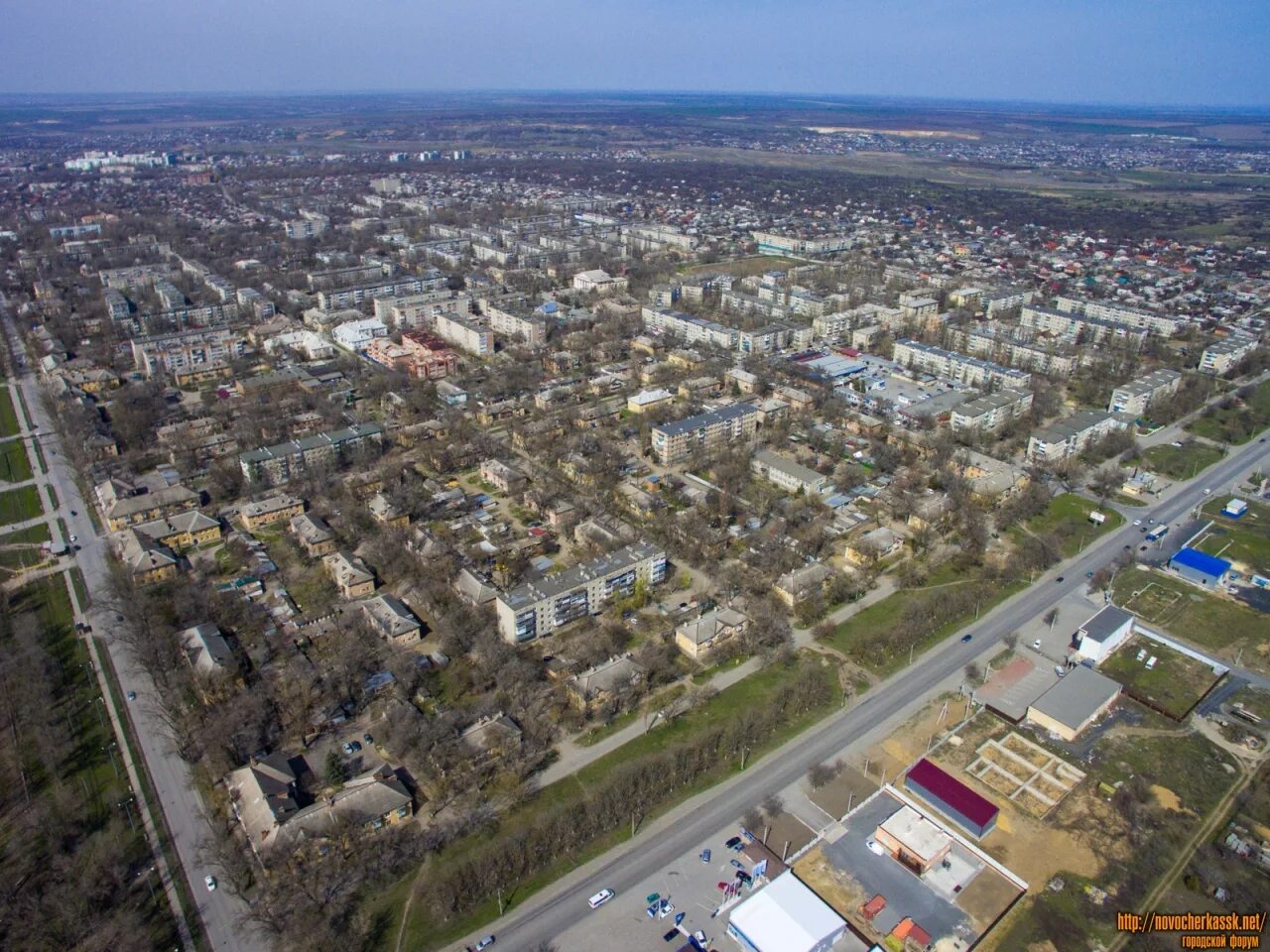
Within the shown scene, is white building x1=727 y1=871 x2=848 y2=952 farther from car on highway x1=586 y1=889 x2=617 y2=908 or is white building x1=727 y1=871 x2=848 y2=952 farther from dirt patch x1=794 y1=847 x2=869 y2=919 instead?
car on highway x1=586 y1=889 x2=617 y2=908

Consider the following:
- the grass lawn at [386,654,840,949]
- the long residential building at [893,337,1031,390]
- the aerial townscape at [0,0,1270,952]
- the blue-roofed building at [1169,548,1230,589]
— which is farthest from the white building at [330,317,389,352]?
the blue-roofed building at [1169,548,1230,589]

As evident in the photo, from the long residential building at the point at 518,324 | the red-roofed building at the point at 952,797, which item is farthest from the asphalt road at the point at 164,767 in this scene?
the long residential building at the point at 518,324

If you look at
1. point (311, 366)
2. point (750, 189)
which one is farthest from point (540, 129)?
point (311, 366)

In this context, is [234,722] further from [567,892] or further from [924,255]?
[924,255]

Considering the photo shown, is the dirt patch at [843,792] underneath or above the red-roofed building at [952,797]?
underneath

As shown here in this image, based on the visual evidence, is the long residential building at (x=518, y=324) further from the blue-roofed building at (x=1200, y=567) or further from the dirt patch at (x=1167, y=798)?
the dirt patch at (x=1167, y=798)

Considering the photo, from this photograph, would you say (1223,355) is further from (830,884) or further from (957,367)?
(830,884)

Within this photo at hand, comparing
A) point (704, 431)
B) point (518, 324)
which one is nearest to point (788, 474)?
point (704, 431)
